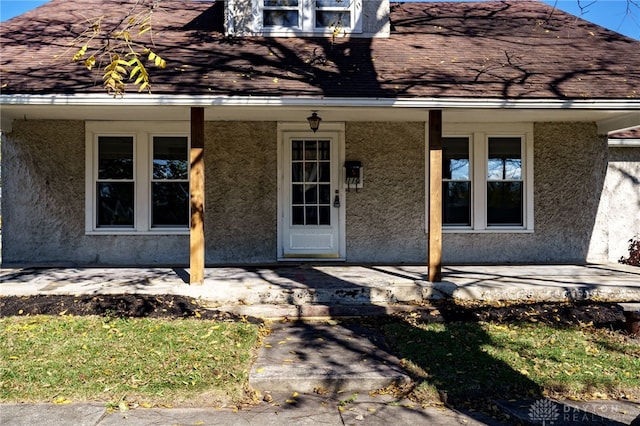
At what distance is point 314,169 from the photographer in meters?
9.59

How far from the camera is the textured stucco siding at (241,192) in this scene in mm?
9352

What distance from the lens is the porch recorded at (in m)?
6.82

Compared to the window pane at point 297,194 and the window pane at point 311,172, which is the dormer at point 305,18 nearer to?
the window pane at point 311,172

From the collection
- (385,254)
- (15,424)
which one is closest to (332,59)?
(385,254)

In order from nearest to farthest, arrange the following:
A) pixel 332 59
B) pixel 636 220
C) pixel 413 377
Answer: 1. pixel 413 377
2. pixel 332 59
3. pixel 636 220

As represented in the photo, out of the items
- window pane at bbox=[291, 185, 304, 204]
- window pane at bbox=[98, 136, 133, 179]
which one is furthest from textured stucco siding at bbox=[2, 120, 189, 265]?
window pane at bbox=[291, 185, 304, 204]

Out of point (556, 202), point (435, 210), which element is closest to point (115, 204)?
point (435, 210)

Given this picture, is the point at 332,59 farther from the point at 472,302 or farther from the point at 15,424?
the point at 15,424

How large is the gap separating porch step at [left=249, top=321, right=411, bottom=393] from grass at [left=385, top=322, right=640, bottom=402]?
0.89ft

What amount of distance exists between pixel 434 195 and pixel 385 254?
249cm

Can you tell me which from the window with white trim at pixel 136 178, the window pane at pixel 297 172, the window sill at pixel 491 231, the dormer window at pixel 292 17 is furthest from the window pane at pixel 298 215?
the dormer window at pixel 292 17

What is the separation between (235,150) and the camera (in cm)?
936

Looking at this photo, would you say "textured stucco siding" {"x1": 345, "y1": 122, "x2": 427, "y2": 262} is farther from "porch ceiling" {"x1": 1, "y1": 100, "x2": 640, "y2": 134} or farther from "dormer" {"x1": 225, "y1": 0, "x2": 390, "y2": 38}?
"dormer" {"x1": 225, "y1": 0, "x2": 390, "y2": 38}

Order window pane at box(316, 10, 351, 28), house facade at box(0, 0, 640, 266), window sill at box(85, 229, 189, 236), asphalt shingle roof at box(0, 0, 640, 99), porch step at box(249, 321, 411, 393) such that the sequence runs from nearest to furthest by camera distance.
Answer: porch step at box(249, 321, 411, 393)
asphalt shingle roof at box(0, 0, 640, 99)
house facade at box(0, 0, 640, 266)
window sill at box(85, 229, 189, 236)
window pane at box(316, 10, 351, 28)
